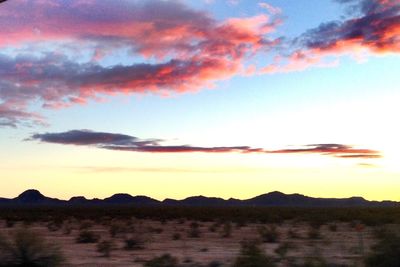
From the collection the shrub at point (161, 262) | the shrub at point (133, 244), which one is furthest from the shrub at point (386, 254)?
the shrub at point (133, 244)

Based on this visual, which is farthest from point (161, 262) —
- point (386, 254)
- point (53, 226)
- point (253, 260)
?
point (53, 226)

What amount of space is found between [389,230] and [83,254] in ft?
50.0

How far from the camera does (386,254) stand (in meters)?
17.6

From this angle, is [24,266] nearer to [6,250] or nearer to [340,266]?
[6,250]

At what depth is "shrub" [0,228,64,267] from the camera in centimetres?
1941

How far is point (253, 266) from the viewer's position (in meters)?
17.5

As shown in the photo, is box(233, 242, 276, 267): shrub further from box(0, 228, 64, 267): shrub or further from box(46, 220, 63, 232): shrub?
box(46, 220, 63, 232): shrub

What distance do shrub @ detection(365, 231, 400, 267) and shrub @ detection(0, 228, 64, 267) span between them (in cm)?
1029

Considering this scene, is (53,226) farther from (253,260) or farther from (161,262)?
(253,260)

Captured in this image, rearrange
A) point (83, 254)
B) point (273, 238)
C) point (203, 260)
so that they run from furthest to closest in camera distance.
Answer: point (273, 238)
point (83, 254)
point (203, 260)

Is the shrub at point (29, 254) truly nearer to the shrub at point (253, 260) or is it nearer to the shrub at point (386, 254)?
the shrub at point (253, 260)

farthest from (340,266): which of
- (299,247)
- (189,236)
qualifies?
(189,236)

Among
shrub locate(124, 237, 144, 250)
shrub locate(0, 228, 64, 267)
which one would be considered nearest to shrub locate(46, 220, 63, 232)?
shrub locate(124, 237, 144, 250)

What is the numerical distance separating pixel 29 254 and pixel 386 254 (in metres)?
11.5
